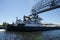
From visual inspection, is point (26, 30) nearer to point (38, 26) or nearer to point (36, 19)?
point (38, 26)

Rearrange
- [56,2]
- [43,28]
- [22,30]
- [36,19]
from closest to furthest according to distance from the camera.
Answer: [56,2] → [22,30] → [43,28] → [36,19]

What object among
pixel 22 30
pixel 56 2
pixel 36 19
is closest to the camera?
pixel 56 2

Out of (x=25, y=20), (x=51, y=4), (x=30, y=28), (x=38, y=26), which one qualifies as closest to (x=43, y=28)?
(x=38, y=26)

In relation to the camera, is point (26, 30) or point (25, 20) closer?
point (26, 30)

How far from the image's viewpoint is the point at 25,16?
45.2 m

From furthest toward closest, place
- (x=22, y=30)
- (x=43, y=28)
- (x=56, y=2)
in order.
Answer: (x=43, y=28)
(x=22, y=30)
(x=56, y=2)

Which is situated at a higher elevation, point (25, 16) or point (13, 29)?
point (25, 16)

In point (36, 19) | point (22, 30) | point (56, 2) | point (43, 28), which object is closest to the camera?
point (56, 2)

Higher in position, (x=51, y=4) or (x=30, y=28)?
(x=51, y=4)

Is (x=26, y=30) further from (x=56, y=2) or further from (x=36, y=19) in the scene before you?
(x=56, y=2)

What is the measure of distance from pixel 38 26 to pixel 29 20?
15.4 ft

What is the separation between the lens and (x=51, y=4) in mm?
18688

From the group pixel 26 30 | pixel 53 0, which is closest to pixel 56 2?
pixel 53 0

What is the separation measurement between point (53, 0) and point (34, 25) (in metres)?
22.3
